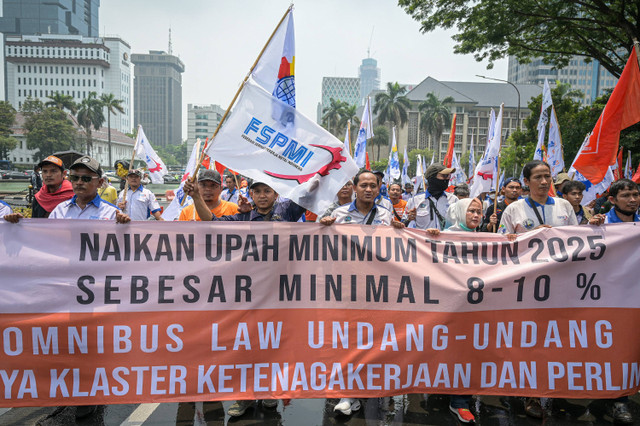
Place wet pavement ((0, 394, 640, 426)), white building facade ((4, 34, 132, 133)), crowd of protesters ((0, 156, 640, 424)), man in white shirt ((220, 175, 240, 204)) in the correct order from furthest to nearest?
white building facade ((4, 34, 132, 133)), man in white shirt ((220, 175, 240, 204)), crowd of protesters ((0, 156, 640, 424)), wet pavement ((0, 394, 640, 426))

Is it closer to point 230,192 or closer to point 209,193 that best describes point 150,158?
point 230,192

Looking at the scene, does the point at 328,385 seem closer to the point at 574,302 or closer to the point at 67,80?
the point at 574,302

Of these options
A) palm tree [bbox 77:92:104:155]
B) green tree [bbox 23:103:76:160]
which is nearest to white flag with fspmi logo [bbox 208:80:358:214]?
green tree [bbox 23:103:76:160]

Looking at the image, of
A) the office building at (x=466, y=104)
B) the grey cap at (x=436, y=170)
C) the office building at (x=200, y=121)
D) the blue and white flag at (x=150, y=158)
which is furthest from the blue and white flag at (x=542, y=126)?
the office building at (x=200, y=121)

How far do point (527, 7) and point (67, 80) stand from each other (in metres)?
140

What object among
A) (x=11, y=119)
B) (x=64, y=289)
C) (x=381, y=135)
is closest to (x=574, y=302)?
(x=64, y=289)

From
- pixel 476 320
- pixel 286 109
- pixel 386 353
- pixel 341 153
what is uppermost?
pixel 286 109

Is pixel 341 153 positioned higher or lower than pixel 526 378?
higher

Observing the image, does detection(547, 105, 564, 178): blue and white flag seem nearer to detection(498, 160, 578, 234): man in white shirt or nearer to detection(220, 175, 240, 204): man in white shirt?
detection(498, 160, 578, 234): man in white shirt

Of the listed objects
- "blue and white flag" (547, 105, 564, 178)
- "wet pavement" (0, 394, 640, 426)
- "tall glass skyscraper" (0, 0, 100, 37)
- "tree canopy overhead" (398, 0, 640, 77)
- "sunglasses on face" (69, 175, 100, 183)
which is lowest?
"wet pavement" (0, 394, 640, 426)

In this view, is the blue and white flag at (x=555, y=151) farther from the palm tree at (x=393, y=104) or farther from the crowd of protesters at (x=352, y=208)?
the palm tree at (x=393, y=104)

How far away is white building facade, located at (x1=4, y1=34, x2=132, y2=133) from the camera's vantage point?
125 meters

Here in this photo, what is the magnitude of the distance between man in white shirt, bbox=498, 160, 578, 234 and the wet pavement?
147 centimetres

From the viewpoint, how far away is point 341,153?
375cm
